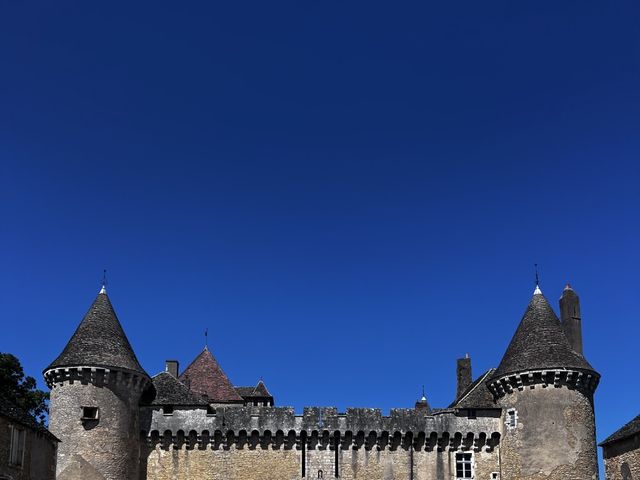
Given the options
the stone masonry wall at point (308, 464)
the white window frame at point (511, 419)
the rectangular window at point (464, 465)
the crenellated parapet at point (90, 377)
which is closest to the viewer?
the crenellated parapet at point (90, 377)

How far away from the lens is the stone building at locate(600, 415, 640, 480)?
30.5 meters

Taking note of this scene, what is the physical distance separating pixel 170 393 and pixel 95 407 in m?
4.15

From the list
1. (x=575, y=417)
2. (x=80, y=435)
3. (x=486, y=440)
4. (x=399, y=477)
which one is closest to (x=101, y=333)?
(x=80, y=435)

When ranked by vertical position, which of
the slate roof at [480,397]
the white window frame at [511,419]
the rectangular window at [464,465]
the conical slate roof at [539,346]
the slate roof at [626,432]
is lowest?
the rectangular window at [464,465]

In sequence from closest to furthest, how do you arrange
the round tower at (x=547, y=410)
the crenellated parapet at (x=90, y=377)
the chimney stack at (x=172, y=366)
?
the round tower at (x=547, y=410) < the crenellated parapet at (x=90, y=377) < the chimney stack at (x=172, y=366)

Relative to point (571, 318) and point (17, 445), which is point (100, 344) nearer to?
point (17, 445)

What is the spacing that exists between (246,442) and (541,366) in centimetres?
1284

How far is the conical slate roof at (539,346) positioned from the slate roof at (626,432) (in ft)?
8.65

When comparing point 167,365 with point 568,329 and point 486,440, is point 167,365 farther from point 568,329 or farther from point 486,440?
point 568,329

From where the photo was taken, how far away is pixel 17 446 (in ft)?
88.7

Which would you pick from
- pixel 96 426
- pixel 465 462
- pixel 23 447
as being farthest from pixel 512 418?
pixel 23 447

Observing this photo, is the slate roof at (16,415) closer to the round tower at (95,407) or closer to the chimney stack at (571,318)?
the round tower at (95,407)

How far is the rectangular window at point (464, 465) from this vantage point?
3466cm

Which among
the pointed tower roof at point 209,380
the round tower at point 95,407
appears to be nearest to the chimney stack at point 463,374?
the pointed tower roof at point 209,380
